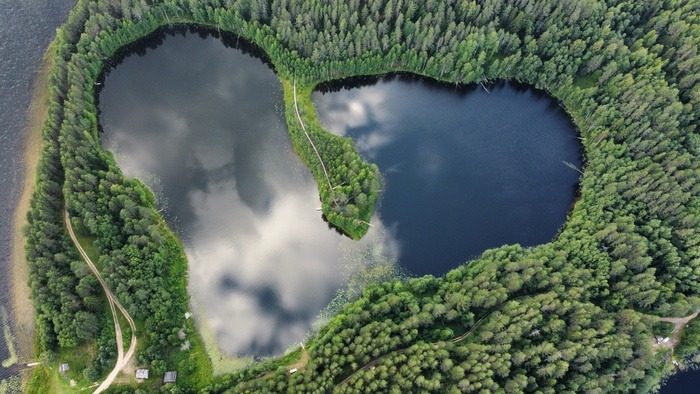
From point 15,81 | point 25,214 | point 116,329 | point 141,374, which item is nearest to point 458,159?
point 141,374

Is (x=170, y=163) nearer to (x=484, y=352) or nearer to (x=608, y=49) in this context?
(x=484, y=352)

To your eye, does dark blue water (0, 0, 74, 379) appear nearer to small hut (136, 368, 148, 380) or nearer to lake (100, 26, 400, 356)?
lake (100, 26, 400, 356)

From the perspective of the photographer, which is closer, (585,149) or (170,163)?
(170,163)

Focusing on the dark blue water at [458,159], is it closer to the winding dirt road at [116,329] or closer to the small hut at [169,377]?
the small hut at [169,377]

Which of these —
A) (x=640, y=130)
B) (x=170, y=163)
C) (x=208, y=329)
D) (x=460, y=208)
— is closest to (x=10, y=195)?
(x=170, y=163)

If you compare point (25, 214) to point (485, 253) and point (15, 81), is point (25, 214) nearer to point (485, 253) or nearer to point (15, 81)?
point (15, 81)

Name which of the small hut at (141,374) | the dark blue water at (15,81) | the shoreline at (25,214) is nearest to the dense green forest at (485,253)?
the small hut at (141,374)

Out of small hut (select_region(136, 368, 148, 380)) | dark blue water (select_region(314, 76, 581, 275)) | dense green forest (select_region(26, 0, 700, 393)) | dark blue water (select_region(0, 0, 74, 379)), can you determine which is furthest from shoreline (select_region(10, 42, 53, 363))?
dark blue water (select_region(314, 76, 581, 275))
